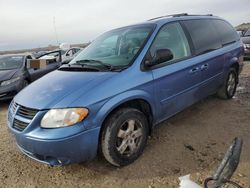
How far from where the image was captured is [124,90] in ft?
10.1

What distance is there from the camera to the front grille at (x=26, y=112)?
287 cm

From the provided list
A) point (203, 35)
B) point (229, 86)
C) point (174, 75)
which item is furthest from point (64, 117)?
point (229, 86)

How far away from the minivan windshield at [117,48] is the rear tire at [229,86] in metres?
2.25

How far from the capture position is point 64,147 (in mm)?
2715

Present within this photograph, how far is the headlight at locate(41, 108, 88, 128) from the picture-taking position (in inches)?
107

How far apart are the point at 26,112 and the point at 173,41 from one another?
88.9 inches

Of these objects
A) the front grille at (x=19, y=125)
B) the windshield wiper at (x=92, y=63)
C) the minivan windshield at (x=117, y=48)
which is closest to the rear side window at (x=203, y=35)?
the minivan windshield at (x=117, y=48)

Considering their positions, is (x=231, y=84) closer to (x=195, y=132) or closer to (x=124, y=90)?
(x=195, y=132)

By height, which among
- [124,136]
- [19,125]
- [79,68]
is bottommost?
[124,136]

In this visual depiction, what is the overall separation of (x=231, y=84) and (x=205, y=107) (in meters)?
0.83

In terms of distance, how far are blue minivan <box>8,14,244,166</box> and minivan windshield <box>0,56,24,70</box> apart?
13.8ft

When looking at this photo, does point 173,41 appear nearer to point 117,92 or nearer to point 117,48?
point 117,48

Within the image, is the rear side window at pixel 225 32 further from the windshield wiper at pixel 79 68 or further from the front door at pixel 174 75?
the windshield wiper at pixel 79 68

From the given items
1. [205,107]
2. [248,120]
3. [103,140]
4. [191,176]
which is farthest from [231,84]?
[103,140]
